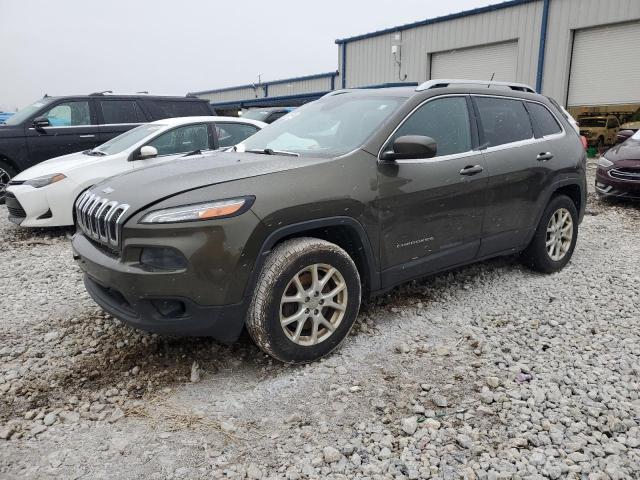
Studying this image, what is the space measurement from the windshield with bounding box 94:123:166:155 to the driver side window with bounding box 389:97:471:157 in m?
4.25

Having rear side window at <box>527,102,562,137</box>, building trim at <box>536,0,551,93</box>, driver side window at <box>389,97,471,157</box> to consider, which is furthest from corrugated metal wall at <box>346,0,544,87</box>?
driver side window at <box>389,97,471,157</box>

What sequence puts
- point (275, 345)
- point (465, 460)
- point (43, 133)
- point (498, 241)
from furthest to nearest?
point (43, 133) < point (498, 241) < point (275, 345) < point (465, 460)

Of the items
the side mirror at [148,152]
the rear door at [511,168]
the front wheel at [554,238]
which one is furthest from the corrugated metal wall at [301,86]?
the rear door at [511,168]

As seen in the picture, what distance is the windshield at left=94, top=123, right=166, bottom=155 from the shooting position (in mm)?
6793

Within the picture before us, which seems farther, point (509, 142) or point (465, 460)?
point (509, 142)

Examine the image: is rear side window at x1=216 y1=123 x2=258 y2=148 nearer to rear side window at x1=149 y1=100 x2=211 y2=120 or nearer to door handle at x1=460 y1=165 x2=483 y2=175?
rear side window at x1=149 y1=100 x2=211 y2=120

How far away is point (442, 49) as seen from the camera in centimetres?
1886

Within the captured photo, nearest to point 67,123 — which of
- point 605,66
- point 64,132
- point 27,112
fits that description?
point 64,132

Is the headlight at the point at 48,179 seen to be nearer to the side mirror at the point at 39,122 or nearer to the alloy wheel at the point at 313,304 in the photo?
the side mirror at the point at 39,122

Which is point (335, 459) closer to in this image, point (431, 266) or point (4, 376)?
point (431, 266)

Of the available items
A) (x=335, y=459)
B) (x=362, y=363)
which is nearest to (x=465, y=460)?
(x=335, y=459)

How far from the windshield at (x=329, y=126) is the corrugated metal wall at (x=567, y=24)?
13.8 meters

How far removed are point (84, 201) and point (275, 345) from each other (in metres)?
1.59

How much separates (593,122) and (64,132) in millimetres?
13803
